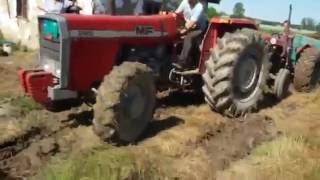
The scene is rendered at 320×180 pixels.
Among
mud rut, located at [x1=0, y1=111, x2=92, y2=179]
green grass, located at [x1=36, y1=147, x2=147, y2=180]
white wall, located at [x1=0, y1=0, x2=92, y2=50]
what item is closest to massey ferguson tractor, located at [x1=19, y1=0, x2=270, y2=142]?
mud rut, located at [x1=0, y1=111, x2=92, y2=179]

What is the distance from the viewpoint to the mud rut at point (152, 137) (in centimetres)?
606

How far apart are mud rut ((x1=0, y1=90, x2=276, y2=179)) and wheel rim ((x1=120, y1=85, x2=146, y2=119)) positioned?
356 millimetres

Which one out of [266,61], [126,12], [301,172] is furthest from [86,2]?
[301,172]

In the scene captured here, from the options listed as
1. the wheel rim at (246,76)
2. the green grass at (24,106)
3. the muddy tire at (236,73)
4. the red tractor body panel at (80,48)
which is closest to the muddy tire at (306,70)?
the muddy tire at (236,73)

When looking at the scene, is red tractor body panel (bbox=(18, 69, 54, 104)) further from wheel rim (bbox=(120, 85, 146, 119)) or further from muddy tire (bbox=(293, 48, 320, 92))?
muddy tire (bbox=(293, 48, 320, 92))

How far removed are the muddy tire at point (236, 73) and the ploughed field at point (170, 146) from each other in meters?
0.24

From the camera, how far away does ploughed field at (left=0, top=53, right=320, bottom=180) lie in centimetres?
533

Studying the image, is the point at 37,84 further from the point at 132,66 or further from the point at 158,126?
the point at 158,126

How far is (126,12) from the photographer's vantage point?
9.36 metres

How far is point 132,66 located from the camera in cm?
678

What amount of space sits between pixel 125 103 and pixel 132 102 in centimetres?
16

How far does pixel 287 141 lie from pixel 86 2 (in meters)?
11.4

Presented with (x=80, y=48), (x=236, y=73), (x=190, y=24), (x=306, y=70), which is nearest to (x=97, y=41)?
(x=80, y=48)

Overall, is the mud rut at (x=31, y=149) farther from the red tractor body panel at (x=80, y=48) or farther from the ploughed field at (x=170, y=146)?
the red tractor body panel at (x=80, y=48)
